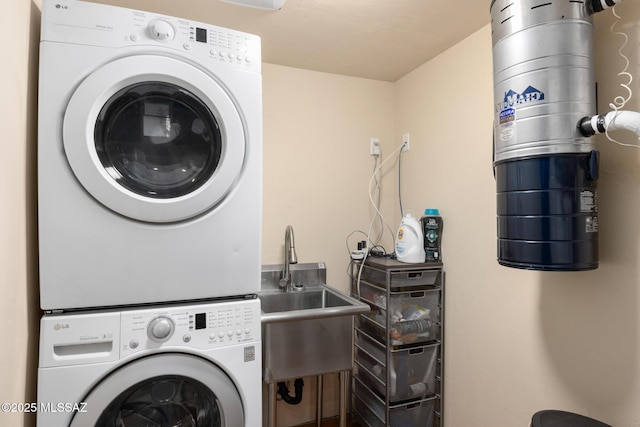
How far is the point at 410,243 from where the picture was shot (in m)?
1.85

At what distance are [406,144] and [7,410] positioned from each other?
214 centimetres

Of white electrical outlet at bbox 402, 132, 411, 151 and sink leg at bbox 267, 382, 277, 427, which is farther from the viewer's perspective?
white electrical outlet at bbox 402, 132, 411, 151

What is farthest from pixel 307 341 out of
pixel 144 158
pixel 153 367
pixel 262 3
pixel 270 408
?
pixel 262 3

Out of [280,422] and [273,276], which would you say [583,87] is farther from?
Result: [280,422]

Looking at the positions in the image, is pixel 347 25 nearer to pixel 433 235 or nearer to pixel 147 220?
pixel 433 235

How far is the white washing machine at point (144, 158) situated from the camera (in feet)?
3.10

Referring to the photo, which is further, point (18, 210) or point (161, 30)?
point (161, 30)

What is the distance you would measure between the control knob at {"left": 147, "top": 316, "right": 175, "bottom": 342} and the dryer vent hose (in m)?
1.22

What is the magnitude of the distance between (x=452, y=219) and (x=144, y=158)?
150 centimetres

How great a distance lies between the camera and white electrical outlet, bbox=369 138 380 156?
2270 millimetres

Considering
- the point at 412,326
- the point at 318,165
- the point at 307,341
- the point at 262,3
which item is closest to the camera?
the point at 262,3

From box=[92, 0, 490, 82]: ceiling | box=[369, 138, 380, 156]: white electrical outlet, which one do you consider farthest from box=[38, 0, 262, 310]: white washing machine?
box=[369, 138, 380, 156]: white electrical outlet

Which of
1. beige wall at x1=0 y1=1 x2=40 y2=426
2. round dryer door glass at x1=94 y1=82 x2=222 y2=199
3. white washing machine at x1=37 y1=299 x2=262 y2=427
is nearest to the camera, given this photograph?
beige wall at x1=0 y1=1 x2=40 y2=426

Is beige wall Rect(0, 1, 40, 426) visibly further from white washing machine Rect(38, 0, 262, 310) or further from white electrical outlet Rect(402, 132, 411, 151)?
white electrical outlet Rect(402, 132, 411, 151)
